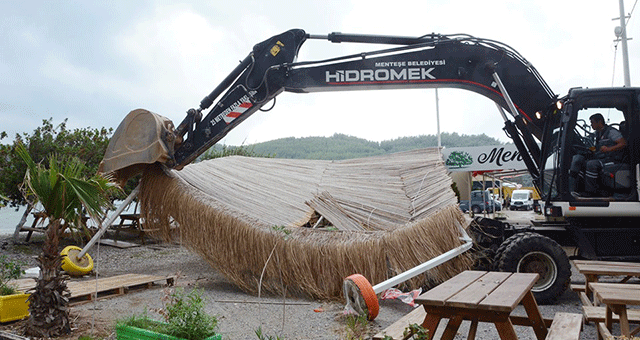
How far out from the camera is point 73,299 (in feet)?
19.0

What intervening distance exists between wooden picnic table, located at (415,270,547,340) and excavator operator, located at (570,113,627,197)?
8.98ft

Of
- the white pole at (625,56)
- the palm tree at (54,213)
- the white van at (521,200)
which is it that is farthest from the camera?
the white van at (521,200)

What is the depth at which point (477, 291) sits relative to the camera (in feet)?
10.6

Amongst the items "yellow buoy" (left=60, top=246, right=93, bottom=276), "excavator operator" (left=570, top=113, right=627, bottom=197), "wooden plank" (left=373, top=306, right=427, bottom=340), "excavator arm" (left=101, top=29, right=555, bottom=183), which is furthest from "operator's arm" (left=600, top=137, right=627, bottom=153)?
"yellow buoy" (left=60, top=246, right=93, bottom=276)

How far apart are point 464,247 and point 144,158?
4.17 meters

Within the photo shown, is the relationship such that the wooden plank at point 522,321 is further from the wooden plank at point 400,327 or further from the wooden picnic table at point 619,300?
the wooden plank at point 400,327

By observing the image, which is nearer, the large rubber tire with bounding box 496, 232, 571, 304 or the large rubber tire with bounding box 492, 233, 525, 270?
the large rubber tire with bounding box 496, 232, 571, 304

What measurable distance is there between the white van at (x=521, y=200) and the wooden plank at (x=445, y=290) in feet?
104

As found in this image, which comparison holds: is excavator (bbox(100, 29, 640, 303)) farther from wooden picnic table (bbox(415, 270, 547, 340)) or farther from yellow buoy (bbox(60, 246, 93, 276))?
wooden picnic table (bbox(415, 270, 547, 340))

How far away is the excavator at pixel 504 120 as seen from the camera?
228 inches

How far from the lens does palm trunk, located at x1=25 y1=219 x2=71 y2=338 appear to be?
4438mm

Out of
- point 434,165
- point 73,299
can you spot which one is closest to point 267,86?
point 434,165

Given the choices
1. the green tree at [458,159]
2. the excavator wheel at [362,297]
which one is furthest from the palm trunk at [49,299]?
the green tree at [458,159]

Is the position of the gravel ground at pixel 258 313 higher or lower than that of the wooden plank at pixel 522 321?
lower
